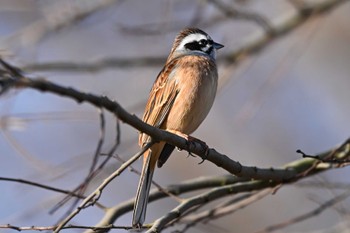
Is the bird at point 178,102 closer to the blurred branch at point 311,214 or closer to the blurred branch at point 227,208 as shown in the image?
the blurred branch at point 227,208

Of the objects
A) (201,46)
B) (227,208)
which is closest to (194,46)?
(201,46)

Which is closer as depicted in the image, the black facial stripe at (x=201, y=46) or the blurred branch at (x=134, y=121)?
the blurred branch at (x=134, y=121)

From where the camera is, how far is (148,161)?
4.82 metres

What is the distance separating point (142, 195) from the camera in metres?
4.55

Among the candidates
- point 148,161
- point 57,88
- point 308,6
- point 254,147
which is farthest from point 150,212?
point 57,88

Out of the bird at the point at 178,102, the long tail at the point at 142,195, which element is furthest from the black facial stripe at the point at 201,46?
the long tail at the point at 142,195

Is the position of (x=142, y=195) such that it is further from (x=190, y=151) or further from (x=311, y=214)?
(x=311, y=214)

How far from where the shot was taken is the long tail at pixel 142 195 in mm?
4348

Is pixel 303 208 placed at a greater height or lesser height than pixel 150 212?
lesser

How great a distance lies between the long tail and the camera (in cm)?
435

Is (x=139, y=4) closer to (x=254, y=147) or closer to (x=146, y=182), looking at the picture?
(x=254, y=147)

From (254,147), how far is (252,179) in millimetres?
5255

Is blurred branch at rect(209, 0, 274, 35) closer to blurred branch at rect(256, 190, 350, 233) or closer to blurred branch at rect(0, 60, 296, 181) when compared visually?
blurred branch at rect(0, 60, 296, 181)

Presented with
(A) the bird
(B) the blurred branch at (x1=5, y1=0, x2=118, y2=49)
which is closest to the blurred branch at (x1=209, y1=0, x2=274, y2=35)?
(A) the bird
